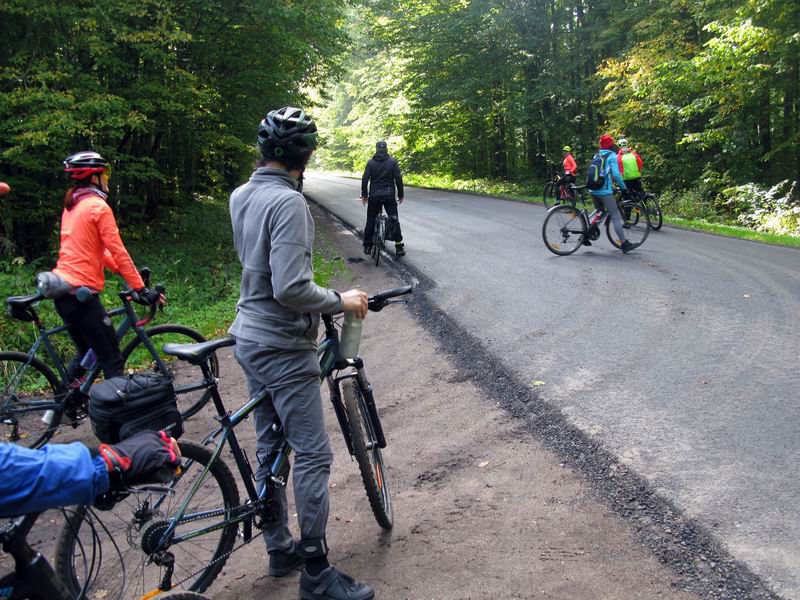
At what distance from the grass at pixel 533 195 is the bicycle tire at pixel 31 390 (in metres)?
13.2

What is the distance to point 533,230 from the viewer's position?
15.5m

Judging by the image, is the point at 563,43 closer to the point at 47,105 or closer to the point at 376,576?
the point at 47,105

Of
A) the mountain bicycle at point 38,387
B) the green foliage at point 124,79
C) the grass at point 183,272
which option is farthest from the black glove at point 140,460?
the green foliage at point 124,79

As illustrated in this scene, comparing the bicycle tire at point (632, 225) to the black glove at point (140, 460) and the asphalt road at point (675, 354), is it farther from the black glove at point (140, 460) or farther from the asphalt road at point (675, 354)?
the black glove at point (140, 460)

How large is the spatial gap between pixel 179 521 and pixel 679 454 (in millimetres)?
3164

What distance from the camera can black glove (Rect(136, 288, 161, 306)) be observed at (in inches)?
215

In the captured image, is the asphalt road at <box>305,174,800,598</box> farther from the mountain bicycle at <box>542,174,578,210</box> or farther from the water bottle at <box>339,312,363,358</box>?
the mountain bicycle at <box>542,174,578,210</box>

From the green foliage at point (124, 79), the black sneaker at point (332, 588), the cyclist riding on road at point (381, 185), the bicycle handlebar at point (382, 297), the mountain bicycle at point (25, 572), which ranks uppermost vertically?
the green foliage at point (124, 79)

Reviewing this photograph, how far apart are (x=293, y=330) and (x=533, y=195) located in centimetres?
2813

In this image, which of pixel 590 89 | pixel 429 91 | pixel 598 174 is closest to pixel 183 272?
pixel 598 174

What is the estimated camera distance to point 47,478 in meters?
1.92

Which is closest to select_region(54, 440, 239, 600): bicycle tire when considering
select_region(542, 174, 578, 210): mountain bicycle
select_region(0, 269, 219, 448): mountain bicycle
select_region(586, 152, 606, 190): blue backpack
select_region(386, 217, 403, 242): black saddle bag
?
select_region(0, 269, 219, 448): mountain bicycle

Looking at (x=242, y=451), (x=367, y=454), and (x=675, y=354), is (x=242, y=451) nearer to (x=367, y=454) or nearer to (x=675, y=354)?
(x=367, y=454)

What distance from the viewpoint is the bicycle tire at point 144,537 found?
114 inches
